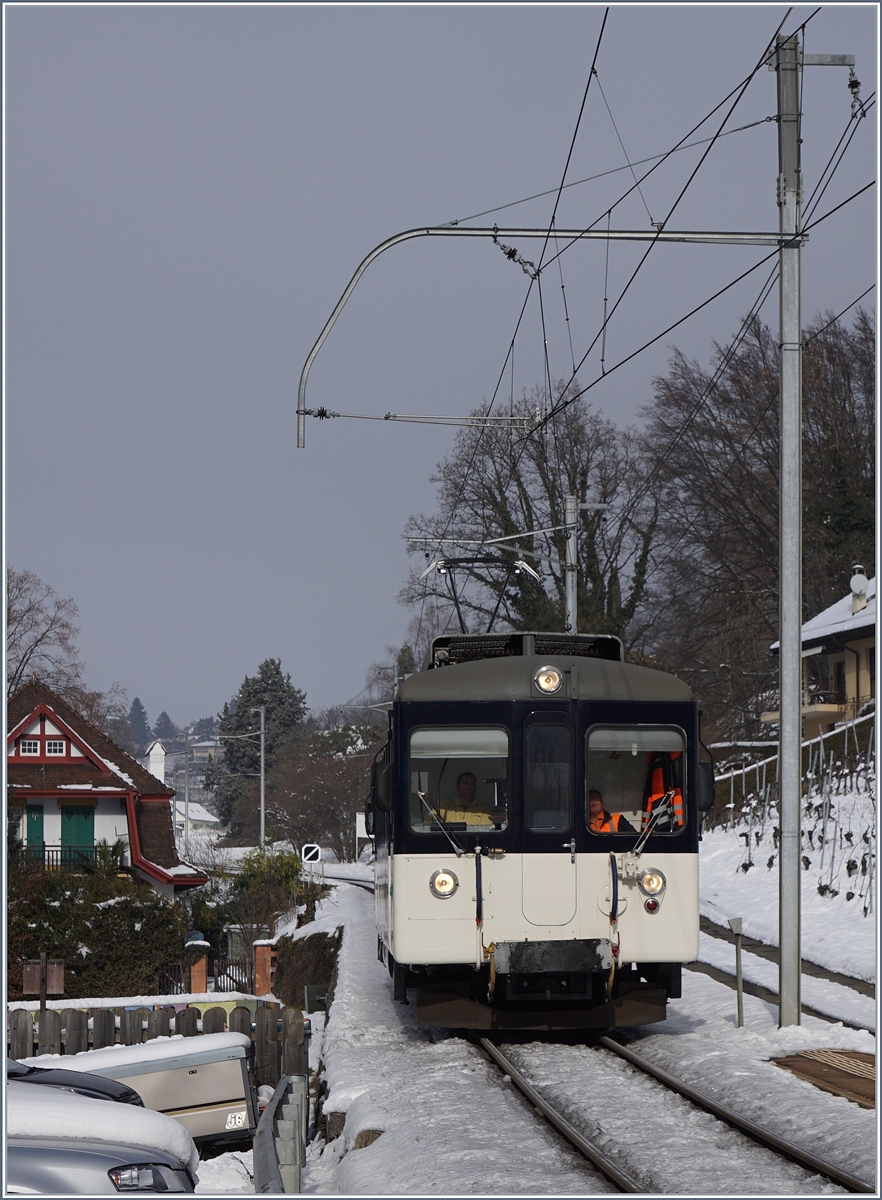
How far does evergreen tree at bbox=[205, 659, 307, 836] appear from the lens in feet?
317

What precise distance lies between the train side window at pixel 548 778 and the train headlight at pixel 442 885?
0.75 m

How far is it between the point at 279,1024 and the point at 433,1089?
30.5 ft

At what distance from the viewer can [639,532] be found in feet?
147

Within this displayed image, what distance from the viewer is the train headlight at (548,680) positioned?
11.3m

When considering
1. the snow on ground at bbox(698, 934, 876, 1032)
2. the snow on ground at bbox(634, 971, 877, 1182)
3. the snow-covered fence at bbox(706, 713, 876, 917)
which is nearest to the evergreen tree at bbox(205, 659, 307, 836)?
the snow-covered fence at bbox(706, 713, 876, 917)

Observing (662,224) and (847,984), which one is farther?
(847,984)

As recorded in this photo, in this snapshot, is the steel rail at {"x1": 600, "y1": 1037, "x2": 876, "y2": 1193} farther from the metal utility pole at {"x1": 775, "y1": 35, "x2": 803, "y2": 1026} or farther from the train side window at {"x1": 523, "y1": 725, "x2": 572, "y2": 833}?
the train side window at {"x1": 523, "y1": 725, "x2": 572, "y2": 833}

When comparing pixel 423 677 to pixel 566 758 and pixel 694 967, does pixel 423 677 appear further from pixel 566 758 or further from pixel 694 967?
pixel 694 967

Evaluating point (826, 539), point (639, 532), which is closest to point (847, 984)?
point (639, 532)

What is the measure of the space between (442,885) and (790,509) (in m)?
4.20

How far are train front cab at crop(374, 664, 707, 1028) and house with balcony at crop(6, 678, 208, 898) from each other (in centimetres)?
2624

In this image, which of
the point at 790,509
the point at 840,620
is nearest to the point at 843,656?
the point at 840,620

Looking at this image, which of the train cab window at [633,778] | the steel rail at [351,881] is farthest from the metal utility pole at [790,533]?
the steel rail at [351,881]

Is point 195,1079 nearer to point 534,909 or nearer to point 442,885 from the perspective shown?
point 442,885
